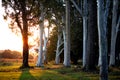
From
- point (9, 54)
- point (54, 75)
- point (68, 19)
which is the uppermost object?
point (68, 19)

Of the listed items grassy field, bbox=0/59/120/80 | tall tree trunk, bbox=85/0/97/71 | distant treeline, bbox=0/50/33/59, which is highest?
tall tree trunk, bbox=85/0/97/71

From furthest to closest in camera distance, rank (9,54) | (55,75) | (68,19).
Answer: (9,54) → (68,19) → (55,75)

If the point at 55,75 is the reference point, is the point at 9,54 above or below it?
below

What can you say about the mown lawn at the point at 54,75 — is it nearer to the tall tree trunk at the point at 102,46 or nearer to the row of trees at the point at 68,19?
the row of trees at the point at 68,19

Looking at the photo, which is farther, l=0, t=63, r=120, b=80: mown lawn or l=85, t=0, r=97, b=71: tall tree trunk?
l=85, t=0, r=97, b=71: tall tree trunk

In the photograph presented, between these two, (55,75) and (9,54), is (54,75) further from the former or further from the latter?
(9,54)

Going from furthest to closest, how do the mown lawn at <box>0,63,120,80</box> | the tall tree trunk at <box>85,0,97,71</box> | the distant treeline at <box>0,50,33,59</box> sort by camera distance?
the distant treeline at <box>0,50,33,59</box>
the tall tree trunk at <box>85,0,97,71</box>
the mown lawn at <box>0,63,120,80</box>

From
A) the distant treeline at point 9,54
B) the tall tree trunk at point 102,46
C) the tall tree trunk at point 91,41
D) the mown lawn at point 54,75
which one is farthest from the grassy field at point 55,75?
the distant treeline at point 9,54

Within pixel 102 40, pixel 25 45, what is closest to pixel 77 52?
pixel 25 45

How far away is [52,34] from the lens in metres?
71.4

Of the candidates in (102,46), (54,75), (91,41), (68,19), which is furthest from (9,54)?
(102,46)

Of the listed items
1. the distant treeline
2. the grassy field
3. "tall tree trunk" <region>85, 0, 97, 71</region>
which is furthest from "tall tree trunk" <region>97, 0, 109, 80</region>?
the distant treeline

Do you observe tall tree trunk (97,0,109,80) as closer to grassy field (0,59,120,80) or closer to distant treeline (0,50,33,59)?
Answer: grassy field (0,59,120,80)

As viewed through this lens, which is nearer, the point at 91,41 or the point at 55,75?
the point at 55,75
